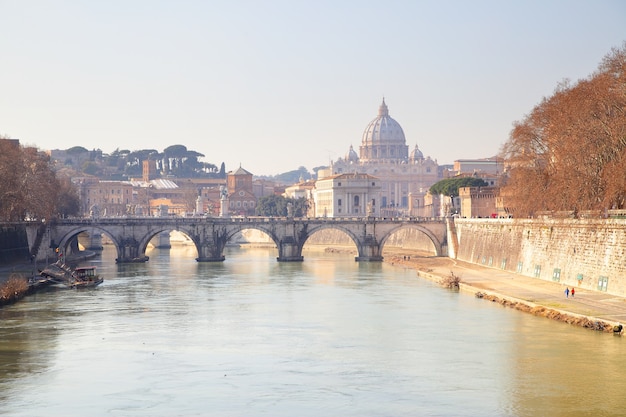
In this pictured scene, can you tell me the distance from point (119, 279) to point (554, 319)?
33.2m

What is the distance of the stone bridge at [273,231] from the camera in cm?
9169

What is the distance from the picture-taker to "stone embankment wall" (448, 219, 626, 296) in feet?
167

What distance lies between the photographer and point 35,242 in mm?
83750

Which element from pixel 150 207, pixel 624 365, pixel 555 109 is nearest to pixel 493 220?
pixel 555 109

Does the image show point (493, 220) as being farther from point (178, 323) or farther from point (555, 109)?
point (178, 323)

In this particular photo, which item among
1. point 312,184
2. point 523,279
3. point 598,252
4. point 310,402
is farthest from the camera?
point 312,184

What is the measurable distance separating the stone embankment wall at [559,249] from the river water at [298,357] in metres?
4.61

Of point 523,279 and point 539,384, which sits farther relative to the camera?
point 523,279

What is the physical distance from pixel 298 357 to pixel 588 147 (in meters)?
24.0

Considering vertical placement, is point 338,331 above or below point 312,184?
below

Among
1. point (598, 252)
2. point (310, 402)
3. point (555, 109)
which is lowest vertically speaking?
point (310, 402)

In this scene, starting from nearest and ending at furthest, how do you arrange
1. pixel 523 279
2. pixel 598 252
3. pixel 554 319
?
pixel 554 319
pixel 598 252
pixel 523 279

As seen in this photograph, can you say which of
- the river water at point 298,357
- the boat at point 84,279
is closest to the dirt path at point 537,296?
the river water at point 298,357

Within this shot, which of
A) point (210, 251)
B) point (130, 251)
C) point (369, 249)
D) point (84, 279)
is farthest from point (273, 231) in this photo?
point (84, 279)
